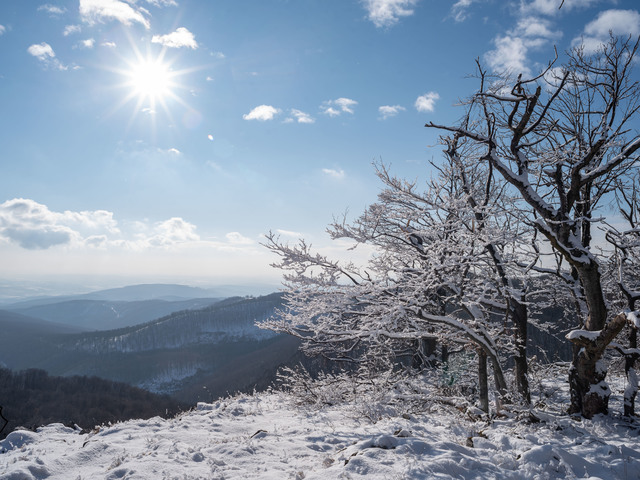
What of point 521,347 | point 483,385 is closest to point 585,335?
point 521,347

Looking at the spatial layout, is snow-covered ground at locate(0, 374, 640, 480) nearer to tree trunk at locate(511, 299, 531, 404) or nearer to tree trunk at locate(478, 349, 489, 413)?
tree trunk at locate(511, 299, 531, 404)

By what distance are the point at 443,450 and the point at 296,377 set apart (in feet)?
30.4

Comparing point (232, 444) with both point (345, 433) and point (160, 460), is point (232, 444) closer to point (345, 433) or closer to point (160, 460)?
point (160, 460)

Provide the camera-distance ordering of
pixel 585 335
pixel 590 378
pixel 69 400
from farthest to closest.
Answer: pixel 69 400, pixel 590 378, pixel 585 335

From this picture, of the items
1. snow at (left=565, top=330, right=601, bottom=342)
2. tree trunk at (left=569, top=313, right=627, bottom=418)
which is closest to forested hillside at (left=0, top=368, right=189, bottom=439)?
tree trunk at (left=569, top=313, right=627, bottom=418)

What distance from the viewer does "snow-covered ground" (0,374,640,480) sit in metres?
4.89

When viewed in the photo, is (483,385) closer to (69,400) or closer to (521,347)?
(521,347)

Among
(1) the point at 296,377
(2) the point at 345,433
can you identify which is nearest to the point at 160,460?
(2) the point at 345,433

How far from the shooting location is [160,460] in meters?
5.80

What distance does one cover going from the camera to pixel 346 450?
18.6 feet

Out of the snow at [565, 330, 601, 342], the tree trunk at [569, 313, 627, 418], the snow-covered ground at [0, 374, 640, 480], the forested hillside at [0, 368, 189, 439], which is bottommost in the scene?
the forested hillside at [0, 368, 189, 439]

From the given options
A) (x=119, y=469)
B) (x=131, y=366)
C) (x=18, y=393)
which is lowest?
(x=131, y=366)

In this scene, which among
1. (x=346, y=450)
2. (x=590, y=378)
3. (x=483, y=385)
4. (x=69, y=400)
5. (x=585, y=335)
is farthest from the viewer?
(x=69, y=400)

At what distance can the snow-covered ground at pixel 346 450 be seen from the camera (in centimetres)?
489
